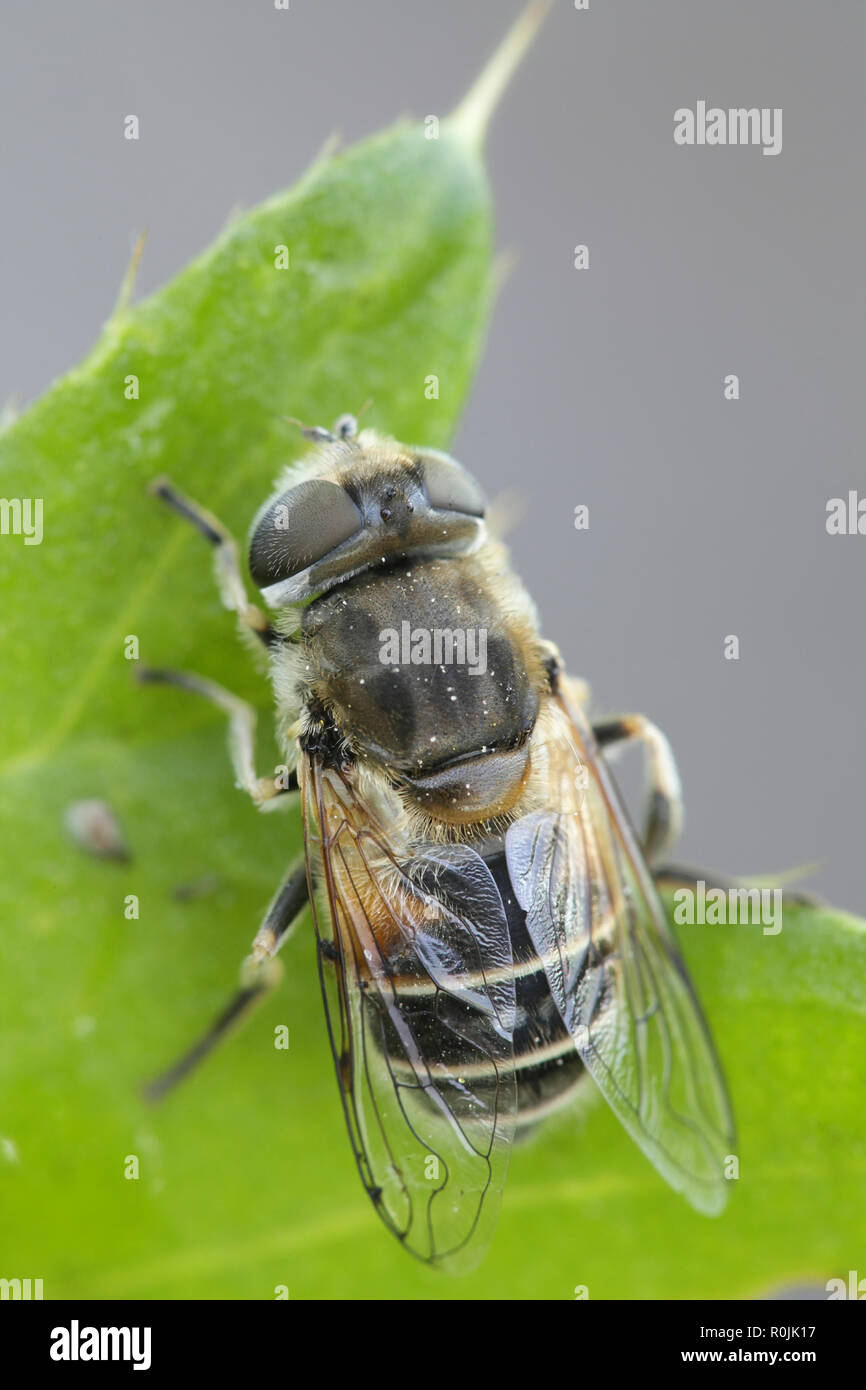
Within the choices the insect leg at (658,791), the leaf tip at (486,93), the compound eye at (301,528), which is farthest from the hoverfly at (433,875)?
the leaf tip at (486,93)

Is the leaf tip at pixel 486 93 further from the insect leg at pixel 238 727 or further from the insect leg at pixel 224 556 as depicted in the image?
the insect leg at pixel 238 727

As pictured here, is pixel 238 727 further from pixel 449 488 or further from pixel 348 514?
pixel 449 488

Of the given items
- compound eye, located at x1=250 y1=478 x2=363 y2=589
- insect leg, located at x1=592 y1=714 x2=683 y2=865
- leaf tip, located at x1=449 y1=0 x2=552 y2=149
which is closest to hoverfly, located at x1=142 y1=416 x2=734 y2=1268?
compound eye, located at x1=250 y1=478 x2=363 y2=589

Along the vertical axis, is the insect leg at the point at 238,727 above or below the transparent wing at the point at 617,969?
above

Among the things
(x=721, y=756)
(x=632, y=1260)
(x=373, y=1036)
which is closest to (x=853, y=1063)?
(x=632, y=1260)

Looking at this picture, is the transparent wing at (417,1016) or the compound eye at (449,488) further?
the compound eye at (449,488)

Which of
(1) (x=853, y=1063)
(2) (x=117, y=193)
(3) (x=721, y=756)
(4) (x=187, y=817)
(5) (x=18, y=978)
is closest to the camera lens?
(1) (x=853, y=1063)

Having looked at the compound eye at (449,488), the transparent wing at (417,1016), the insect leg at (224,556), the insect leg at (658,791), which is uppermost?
the compound eye at (449,488)

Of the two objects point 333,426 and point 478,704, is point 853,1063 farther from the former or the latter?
point 333,426
